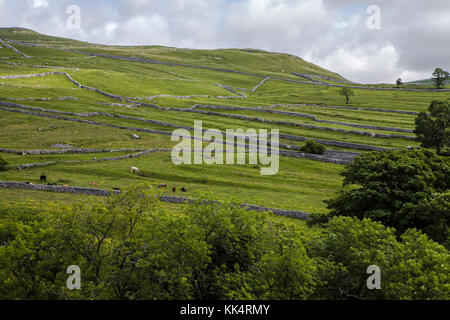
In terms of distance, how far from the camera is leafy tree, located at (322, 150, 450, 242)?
36.8 meters

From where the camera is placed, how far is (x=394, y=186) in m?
39.4

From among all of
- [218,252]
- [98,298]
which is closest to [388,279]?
[218,252]

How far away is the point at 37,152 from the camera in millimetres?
66500

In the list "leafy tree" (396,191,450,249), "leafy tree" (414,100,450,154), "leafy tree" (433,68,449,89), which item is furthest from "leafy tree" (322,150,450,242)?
"leafy tree" (433,68,449,89)

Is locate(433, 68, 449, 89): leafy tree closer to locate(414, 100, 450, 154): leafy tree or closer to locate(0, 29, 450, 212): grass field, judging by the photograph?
locate(0, 29, 450, 212): grass field

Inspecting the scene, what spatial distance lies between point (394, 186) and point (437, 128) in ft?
160

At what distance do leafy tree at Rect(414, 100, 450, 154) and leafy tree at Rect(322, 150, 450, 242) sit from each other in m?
39.3

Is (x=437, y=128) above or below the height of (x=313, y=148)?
above

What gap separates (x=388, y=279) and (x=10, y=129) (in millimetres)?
83443

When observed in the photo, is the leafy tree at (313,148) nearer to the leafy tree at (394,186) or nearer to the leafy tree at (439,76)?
the leafy tree at (394,186)

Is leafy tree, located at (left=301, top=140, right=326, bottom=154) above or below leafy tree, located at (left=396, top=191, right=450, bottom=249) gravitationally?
above

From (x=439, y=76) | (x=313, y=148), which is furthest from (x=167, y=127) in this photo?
(x=439, y=76)

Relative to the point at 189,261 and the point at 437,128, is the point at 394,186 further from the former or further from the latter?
the point at 437,128

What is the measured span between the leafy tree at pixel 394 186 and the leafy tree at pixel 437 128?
129 ft
